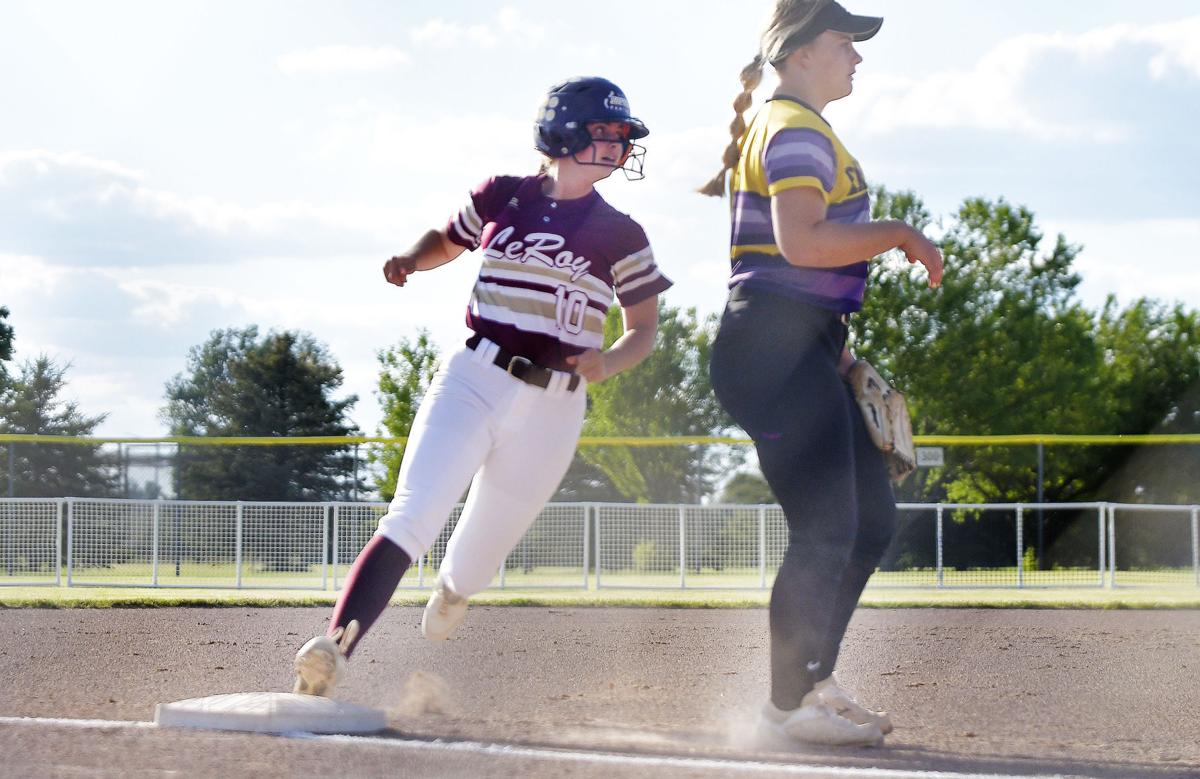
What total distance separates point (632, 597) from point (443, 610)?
31.4ft

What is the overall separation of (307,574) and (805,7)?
12.0 meters

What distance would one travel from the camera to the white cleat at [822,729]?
3.47 metres

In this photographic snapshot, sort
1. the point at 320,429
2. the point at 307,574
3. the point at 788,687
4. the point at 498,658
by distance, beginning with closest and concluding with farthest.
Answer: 1. the point at 788,687
2. the point at 498,658
3. the point at 307,574
4. the point at 320,429

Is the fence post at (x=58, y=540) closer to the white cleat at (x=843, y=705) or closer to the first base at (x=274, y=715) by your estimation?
the first base at (x=274, y=715)

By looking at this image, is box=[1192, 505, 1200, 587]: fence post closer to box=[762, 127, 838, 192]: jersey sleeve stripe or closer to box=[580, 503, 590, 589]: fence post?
box=[580, 503, 590, 589]: fence post

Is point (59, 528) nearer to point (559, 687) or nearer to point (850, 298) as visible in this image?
point (559, 687)

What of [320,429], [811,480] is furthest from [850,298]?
[320,429]

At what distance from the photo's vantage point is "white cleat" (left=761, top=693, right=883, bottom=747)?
3473mm

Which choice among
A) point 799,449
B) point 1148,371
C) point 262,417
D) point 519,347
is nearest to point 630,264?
point 519,347

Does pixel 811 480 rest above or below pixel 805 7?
below

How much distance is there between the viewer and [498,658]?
248 inches

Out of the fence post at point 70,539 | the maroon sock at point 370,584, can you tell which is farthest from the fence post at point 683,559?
the maroon sock at point 370,584

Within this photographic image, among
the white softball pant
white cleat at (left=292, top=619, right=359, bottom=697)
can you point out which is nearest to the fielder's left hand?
the white softball pant

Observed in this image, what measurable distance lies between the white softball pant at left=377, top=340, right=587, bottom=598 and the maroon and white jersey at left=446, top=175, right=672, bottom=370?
93 mm
